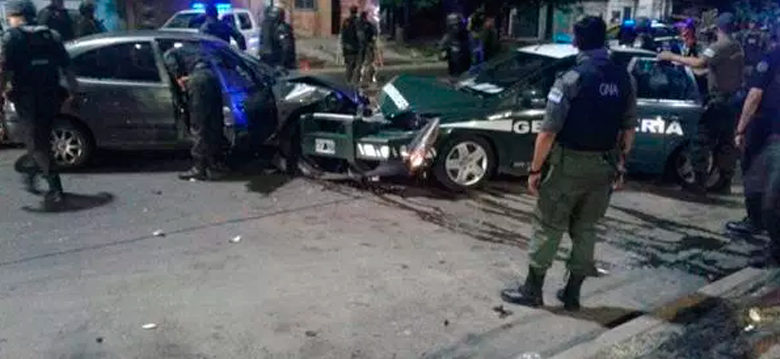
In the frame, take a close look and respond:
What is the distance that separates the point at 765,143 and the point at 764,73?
0.52 m

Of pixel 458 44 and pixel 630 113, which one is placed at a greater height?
pixel 458 44

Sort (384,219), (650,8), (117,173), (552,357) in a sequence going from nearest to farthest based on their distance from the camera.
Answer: (552,357) → (384,219) → (117,173) → (650,8)

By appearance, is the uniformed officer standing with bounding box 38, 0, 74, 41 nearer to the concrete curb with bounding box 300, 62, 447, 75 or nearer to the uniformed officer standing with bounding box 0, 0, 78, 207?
the uniformed officer standing with bounding box 0, 0, 78, 207

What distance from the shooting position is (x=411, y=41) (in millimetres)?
26094

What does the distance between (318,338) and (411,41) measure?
22.7m

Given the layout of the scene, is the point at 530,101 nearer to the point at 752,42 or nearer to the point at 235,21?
the point at 235,21

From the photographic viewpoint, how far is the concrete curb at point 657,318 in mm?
3926

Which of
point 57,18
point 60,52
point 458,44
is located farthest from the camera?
point 458,44

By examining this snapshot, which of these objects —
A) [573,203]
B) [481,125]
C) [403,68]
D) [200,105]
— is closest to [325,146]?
[200,105]

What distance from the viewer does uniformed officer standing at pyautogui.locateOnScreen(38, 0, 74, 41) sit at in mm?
10102

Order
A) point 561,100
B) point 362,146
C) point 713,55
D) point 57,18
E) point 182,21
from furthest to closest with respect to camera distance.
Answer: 1. point 182,21
2. point 57,18
3. point 362,146
4. point 713,55
5. point 561,100

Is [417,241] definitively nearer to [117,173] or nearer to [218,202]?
[218,202]

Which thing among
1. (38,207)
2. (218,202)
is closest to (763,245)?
(218,202)

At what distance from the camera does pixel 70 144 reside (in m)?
7.69
